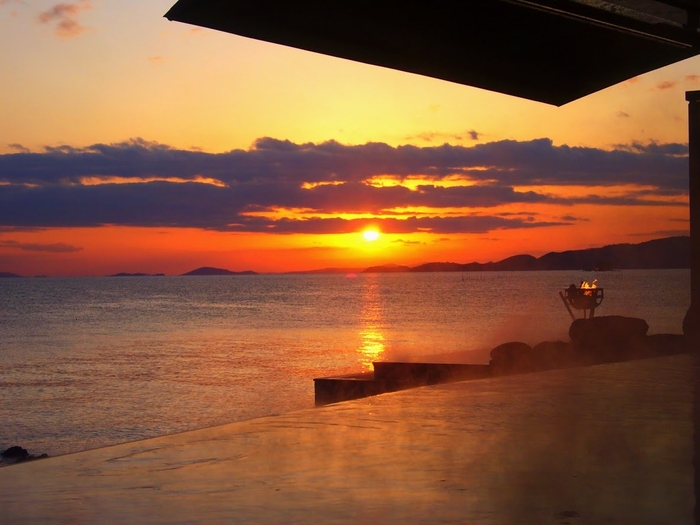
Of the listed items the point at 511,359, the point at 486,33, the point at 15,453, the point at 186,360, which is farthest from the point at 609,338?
the point at 186,360

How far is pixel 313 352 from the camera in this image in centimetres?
4200

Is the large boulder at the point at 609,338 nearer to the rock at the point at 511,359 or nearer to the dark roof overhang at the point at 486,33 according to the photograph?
the rock at the point at 511,359

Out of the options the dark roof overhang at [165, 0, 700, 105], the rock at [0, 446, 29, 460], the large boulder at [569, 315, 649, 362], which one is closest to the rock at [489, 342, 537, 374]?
the large boulder at [569, 315, 649, 362]

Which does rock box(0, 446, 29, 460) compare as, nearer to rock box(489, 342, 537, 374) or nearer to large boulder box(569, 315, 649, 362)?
rock box(489, 342, 537, 374)

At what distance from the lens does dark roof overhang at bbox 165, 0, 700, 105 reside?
281 centimetres

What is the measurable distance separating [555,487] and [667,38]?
5.96 ft

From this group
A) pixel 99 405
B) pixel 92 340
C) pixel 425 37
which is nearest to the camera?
pixel 425 37

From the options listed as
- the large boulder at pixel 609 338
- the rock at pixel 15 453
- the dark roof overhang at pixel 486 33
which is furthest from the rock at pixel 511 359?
the rock at pixel 15 453

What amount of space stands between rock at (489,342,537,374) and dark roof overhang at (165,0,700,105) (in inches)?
396

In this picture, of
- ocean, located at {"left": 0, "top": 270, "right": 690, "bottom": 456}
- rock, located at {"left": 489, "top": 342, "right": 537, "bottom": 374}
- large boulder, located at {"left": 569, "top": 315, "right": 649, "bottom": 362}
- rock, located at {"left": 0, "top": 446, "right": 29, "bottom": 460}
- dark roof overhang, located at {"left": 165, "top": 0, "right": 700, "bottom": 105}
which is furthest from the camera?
ocean, located at {"left": 0, "top": 270, "right": 690, "bottom": 456}

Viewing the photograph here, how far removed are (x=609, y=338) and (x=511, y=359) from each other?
5.48 feet

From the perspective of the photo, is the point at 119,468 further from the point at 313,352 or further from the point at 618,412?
the point at 313,352

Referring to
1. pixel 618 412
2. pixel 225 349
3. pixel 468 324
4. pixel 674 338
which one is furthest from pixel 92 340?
pixel 618 412

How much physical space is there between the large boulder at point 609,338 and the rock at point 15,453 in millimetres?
11604
